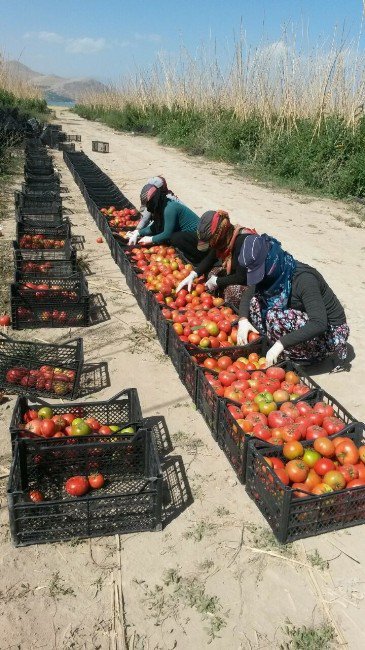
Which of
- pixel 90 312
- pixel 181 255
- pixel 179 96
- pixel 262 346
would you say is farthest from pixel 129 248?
pixel 179 96

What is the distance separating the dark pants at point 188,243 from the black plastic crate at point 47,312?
1844mm

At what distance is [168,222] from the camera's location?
22.9 ft

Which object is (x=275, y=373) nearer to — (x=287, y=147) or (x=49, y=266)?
(x=49, y=266)

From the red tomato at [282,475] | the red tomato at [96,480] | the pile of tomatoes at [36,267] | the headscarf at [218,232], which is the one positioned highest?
the headscarf at [218,232]

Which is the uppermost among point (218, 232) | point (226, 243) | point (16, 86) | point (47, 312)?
point (16, 86)

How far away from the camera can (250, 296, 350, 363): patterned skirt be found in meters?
4.73

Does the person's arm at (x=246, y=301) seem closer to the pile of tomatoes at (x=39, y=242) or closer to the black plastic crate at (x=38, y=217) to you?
the pile of tomatoes at (x=39, y=242)

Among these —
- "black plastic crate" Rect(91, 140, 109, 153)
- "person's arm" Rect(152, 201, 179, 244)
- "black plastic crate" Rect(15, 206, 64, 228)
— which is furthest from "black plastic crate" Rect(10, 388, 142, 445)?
"black plastic crate" Rect(91, 140, 109, 153)

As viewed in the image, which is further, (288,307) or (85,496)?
(288,307)

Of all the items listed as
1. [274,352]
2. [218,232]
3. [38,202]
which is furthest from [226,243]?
[38,202]

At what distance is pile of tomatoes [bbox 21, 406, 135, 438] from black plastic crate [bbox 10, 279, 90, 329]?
1.99 meters

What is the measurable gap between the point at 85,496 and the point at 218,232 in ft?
8.10

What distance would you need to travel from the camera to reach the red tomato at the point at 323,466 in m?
3.25

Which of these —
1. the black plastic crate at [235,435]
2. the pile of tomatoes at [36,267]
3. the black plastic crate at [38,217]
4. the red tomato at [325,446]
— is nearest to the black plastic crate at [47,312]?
the pile of tomatoes at [36,267]
